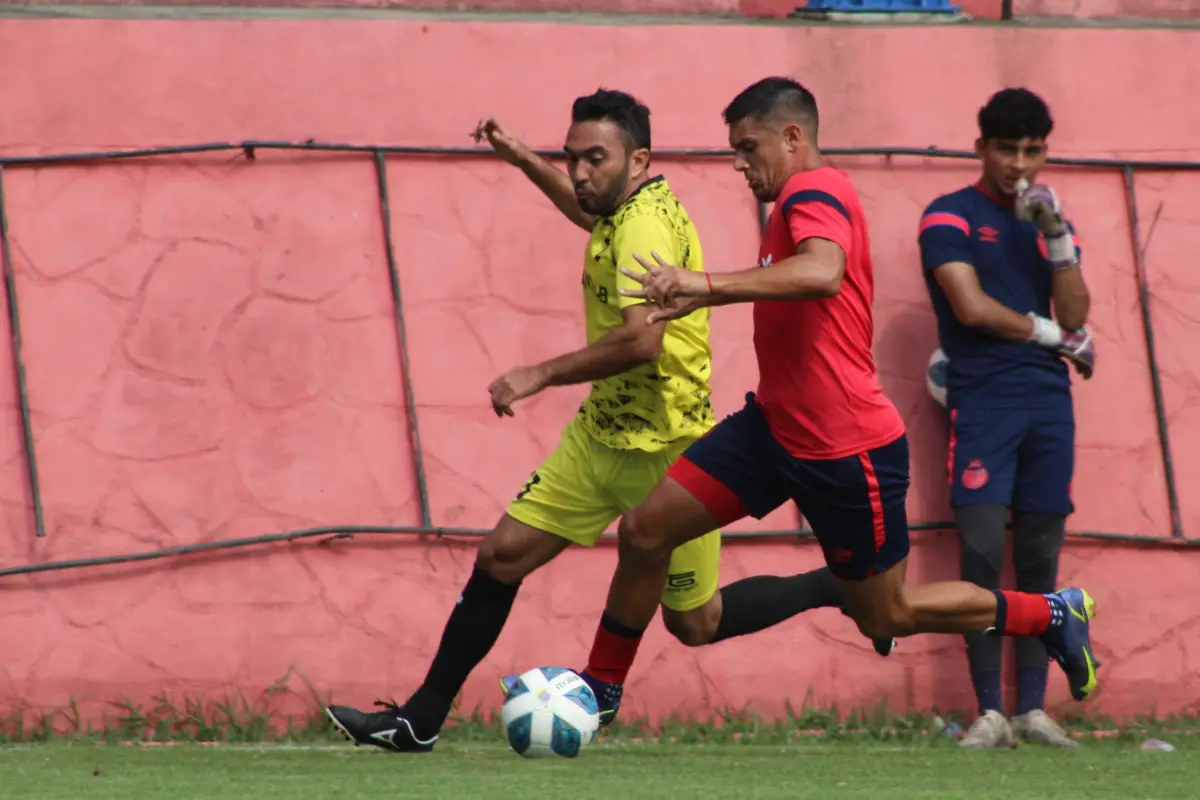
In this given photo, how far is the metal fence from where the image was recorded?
7.54 metres

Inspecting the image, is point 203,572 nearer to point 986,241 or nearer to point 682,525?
point 682,525

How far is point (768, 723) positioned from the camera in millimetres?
7859

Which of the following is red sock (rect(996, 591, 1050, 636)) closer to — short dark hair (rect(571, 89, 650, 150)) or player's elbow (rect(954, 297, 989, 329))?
player's elbow (rect(954, 297, 989, 329))

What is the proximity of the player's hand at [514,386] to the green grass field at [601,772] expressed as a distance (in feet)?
3.53

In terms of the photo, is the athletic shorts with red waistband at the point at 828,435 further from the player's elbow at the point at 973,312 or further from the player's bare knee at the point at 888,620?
the player's elbow at the point at 973,312

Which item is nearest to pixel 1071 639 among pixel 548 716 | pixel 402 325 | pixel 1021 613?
pixel 1021 613

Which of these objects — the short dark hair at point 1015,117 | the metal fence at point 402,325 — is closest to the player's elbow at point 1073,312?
the short dark hair at point 1015,117

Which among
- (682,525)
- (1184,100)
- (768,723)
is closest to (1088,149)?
(1184,100)

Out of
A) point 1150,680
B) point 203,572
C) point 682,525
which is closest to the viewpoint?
point 682,525

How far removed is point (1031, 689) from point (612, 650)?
6.64ft

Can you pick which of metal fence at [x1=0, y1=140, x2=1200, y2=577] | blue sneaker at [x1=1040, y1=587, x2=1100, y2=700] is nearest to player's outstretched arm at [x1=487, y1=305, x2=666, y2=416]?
blue sneaker at [x1=1040, y1=587, x2=1100, y2=700]

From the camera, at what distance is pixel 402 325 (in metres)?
7.89

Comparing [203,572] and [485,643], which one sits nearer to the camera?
[485,643]

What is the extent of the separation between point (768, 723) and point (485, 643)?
1.82 meters
